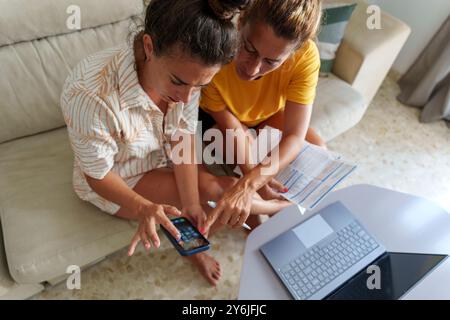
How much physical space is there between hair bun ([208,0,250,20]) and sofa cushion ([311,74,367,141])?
0.83 meters

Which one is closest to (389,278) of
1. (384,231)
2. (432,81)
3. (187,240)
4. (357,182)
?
(384,231)

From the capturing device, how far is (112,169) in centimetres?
104

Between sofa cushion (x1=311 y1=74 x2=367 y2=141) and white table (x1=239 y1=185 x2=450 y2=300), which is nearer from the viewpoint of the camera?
white table (x1=239 y1=185 x2=450 y2=300)

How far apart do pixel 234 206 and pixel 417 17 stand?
1.80m

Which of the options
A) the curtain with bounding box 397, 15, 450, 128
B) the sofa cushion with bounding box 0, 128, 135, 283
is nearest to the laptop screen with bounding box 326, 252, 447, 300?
the sofa cushion with bounding box 0, 128, 135, 283

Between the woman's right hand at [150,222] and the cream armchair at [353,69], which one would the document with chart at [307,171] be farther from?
the woman's right hand at [150,222]

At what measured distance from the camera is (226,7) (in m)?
0.68

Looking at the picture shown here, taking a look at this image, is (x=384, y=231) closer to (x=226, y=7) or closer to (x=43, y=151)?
(x=226, y=7)

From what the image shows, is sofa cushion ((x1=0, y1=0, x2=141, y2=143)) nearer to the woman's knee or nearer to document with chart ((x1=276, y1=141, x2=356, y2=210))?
the woman's knee

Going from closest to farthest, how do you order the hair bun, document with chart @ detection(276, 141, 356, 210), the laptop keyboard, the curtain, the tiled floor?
the hair bun < the laptop keyboard < document with chart @ detection(276, 141, 356, 210) < the tiled floor < the curtain

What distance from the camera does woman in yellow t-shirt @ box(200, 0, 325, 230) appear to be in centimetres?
85

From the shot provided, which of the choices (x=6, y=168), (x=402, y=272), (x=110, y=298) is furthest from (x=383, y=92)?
(x=6, y=168)

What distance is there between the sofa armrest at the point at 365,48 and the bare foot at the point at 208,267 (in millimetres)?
1012
